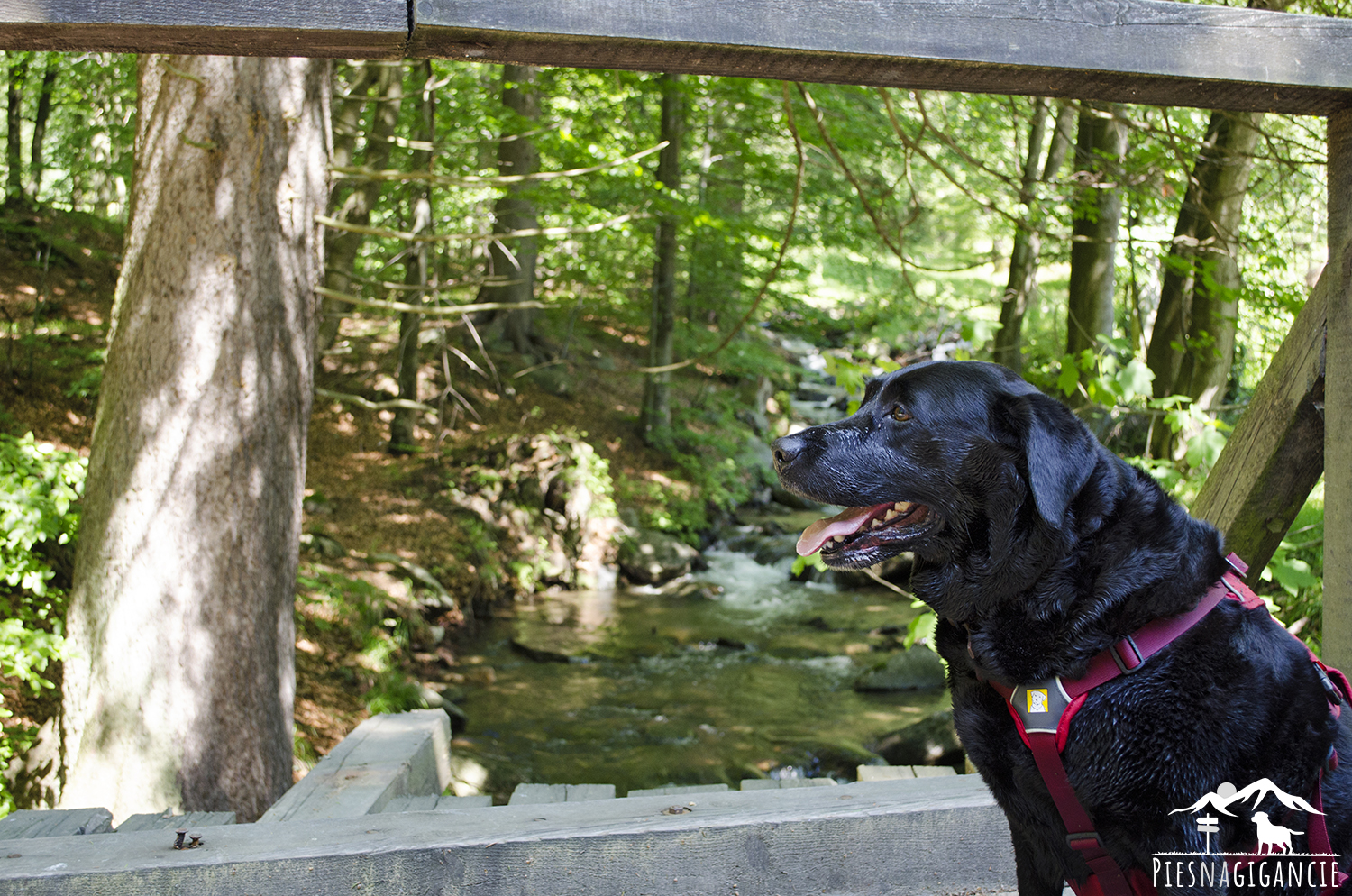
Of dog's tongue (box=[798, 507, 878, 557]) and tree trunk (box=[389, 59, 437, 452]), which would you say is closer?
dog's tongue (box=[798, 507, 878, 557])

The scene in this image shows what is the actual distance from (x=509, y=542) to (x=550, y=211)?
456cm

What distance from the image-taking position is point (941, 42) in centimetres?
200

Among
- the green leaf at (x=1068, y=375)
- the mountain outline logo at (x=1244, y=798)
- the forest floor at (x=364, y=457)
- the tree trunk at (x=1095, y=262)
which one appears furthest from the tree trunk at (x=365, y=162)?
the mountain outline logo at (x=1244, y=798)

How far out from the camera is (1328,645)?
2400mm

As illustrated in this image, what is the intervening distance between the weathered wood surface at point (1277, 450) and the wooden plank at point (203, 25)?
7.74 ft

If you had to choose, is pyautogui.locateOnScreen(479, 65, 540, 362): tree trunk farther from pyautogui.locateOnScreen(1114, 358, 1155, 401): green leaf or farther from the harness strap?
the harness strap

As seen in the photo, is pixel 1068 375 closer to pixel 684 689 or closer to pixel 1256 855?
pixel 1256 855

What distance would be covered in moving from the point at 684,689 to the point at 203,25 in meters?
8.23

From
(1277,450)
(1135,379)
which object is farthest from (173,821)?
(1135,379)

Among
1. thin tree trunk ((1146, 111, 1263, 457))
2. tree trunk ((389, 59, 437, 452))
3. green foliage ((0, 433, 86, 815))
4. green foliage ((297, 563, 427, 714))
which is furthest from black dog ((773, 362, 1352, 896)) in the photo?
tree trunk ((389, 59, 437, 452))

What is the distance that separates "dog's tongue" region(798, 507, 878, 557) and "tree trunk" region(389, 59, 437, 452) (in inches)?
349

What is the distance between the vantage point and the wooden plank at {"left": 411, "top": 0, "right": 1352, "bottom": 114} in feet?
6.26

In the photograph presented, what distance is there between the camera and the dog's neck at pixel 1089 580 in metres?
1.89

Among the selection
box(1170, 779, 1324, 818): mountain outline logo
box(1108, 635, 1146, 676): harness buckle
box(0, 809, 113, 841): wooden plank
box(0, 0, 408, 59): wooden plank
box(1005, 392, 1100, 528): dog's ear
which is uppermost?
box(0, 0, 408, 59): wooden plank
